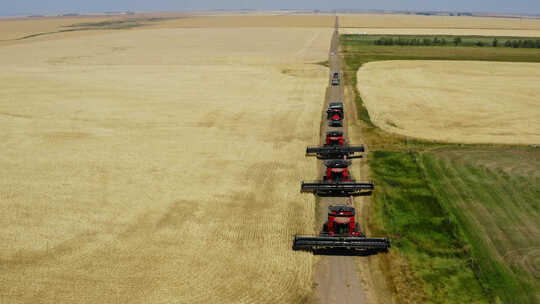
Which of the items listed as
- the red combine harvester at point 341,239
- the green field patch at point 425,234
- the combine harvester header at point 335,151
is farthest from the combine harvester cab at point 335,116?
the red combine harvester at point 341,239

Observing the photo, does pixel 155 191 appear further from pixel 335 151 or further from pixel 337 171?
pixel 335 151

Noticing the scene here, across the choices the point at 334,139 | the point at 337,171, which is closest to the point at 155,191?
the point at 337,171

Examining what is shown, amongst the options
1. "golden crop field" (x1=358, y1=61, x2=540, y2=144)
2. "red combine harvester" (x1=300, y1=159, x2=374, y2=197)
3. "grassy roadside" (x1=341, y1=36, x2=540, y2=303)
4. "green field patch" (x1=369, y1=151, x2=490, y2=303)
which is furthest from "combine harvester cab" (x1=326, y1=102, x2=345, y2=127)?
"red combine harvester" (x1=300, y1=159, x2=374, y2=197)

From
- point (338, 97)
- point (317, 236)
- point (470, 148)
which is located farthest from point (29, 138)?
point (470, 148)

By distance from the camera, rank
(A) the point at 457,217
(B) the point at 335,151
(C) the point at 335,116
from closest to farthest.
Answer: (A) the point at 457,217
(B) the point at 335,151
(C) the point at 335,116

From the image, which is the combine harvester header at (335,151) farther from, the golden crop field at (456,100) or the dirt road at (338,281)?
the dirt road at (338,281)

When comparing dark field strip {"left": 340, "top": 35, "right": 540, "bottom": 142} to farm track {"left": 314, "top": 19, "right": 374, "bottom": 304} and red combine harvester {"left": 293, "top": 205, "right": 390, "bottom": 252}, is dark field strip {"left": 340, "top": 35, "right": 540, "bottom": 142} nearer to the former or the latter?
red combine harvester {"left": 293, "top": 205, "right": 390, "bottom": 252}

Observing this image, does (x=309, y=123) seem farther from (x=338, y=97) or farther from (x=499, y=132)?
(x=499, y=132)
